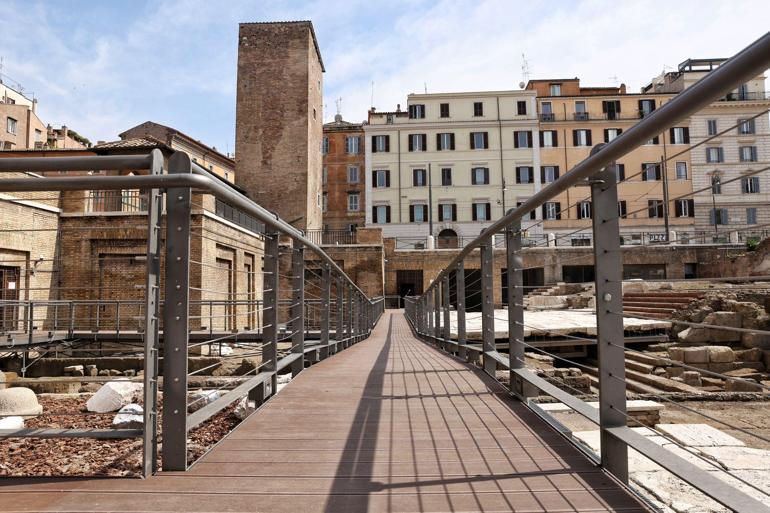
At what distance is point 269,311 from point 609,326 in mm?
2257

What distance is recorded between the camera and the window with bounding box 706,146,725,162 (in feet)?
140

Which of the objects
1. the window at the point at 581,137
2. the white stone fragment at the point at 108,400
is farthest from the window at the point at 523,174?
the white stone fragment at the point at 108,400

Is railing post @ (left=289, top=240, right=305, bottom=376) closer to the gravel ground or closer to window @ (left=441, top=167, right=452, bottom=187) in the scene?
the gravel ground

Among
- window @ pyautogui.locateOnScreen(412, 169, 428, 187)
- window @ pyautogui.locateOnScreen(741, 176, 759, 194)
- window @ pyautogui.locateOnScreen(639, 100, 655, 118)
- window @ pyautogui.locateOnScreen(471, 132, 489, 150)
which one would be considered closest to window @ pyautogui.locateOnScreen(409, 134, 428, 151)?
window @ pyautogui.locateOnScreen(412, 169, 428, 187)

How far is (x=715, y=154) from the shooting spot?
4278 centimetres

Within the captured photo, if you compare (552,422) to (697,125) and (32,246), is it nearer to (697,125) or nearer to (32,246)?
(32,246)

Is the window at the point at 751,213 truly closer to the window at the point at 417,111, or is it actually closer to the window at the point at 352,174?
the window at the point at 417,111

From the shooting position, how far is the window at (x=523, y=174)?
138ft

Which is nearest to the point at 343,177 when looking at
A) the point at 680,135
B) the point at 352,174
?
the point at 352,174

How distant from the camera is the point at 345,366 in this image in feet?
19.5

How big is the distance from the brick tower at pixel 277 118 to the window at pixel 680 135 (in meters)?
27.8

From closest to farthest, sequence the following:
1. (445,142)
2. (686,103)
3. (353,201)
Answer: (686,103) < (445,142) < (353,201)

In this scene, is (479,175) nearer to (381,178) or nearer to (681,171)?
(381,178)

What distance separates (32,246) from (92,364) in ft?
18.5
